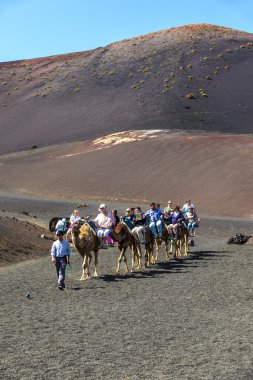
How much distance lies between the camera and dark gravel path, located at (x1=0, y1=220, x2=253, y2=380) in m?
11.7

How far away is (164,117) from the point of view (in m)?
90.6

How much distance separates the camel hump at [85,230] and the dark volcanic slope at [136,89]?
213 ft

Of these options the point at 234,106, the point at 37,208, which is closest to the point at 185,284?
the point at 37,208

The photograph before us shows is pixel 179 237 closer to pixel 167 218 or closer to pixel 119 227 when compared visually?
pixel 167 218

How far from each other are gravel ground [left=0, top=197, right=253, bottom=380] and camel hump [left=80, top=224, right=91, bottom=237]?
1.54 m

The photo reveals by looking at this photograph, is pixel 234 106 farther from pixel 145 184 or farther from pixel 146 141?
pixel 145 184

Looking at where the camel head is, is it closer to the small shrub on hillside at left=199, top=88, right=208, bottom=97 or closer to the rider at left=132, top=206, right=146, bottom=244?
the rider at left=132, top=206, right=146, bottom=244

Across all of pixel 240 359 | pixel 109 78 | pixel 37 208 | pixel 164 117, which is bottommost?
pixel 240 359

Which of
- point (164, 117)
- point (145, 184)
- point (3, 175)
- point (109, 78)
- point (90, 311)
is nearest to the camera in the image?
point (90, 311)

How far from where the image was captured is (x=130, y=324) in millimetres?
15125

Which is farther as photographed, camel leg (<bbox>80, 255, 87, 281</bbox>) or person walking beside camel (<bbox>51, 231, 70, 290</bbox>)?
camel leg (<bbox>80, 255, 87, 281</bbox>)

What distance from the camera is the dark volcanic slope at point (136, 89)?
92.4 m

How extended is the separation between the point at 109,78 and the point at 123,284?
9500 cm

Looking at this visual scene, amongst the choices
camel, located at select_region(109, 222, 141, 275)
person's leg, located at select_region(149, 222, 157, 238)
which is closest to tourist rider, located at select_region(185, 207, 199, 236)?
person's leg, located at select_region(149, 222, 157, 238)
